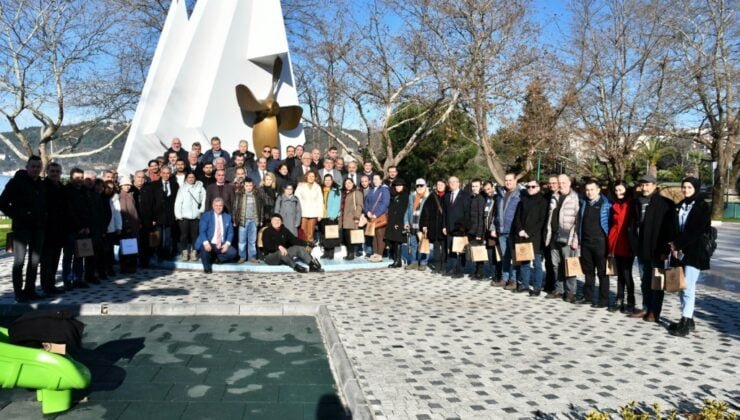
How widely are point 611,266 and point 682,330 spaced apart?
133 centimetres

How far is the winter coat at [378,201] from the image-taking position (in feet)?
34.4

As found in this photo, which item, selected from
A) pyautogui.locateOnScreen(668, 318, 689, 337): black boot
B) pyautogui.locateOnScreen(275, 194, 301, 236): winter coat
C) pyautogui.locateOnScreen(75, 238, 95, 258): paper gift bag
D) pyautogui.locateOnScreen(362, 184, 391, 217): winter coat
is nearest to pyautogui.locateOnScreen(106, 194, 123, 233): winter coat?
pyautogui.locateOnScreen(75, 238, 95, 258): paper gift bag

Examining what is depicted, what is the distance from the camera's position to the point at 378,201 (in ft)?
34.4

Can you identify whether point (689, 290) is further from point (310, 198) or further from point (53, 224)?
point (53, 224)

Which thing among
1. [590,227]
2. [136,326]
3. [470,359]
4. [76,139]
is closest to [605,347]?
[470,359]

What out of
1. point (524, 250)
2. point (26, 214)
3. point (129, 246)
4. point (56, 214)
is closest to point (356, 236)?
point (524, 250)

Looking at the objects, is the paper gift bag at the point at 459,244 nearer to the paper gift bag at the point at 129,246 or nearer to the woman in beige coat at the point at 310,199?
the woman in beige coat at the point at 310,199

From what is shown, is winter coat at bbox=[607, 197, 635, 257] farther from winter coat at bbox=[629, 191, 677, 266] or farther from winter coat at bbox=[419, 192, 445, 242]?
winter coat at bbox=[419, 192, 445, 242]

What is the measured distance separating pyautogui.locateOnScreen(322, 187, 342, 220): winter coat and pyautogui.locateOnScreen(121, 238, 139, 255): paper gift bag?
3353mm

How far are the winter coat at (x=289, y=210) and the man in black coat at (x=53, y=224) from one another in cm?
357

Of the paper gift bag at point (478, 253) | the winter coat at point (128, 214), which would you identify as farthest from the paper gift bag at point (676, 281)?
the winter coat at point (128, 214)

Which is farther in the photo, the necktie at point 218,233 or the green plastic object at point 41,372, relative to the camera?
the necktie at point 218,233

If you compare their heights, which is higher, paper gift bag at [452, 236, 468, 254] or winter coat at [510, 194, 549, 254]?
winter coat at [510, 194, 549, 254]

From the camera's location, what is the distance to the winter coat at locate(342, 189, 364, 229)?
34.5 feet
